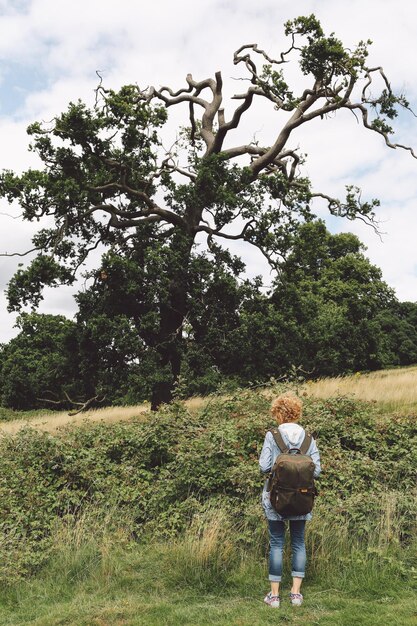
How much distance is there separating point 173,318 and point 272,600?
14.0 metres

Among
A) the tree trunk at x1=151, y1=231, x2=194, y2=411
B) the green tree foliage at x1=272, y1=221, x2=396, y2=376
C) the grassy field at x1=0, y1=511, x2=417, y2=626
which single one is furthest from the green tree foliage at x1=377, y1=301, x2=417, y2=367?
the grassy field at x1=0, y1=511, x2=417, y2=626

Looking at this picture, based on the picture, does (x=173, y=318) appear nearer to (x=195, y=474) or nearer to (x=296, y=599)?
(x=195, y=474)

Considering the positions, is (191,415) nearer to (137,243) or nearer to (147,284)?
(147,284)

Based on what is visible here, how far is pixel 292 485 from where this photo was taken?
5.36 metres

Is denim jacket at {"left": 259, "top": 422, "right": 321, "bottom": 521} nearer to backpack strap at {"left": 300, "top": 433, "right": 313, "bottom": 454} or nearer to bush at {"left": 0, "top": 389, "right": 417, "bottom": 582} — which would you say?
backpack strap at {"left": 300, "top": 433, "right": 313, "bottom": 454}

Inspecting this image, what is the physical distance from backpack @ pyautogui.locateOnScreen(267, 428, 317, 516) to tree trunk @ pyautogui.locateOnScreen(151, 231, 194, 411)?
11741 mm

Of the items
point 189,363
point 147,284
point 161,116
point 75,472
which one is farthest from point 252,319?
point 75,472

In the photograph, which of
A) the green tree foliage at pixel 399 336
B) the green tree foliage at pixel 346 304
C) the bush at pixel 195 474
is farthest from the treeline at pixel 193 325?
the green tree foliage at pixel 399 336

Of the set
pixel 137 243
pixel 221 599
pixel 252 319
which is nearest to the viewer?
pixel 221 599

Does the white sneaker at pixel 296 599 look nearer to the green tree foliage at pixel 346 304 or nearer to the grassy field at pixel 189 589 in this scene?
the grassy field at pixel 189 589

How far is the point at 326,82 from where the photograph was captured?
19.1 meters

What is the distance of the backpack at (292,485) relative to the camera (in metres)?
5.36

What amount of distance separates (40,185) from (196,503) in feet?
41.7

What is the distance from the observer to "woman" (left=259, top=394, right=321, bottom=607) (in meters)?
5.52
